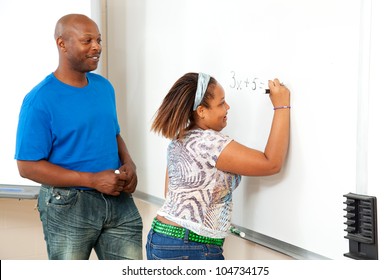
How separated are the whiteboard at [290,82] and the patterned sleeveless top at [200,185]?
158 mm

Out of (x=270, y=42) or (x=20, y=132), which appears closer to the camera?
(x=270, y=42)

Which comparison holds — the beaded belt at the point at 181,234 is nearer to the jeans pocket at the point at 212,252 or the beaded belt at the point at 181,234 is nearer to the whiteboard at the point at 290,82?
the jeans pocket at the point at 212,252

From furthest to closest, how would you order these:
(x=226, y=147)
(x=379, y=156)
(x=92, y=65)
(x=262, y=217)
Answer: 1. (x=92, y=65)
2. (x=262, y=217)
3. (x=226, y=147)
4. (x=379, y=156)

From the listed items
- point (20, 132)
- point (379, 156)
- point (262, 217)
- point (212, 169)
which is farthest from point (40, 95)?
point (379, 156)

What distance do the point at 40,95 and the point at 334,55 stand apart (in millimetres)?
906

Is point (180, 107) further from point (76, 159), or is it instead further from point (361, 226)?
point (361, 226)

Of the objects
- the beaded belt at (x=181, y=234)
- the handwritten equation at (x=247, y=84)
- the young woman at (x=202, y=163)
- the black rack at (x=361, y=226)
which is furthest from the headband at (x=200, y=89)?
the black rack at (x=361, y=226)

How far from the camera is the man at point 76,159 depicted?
1.95 m

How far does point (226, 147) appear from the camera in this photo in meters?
1.70

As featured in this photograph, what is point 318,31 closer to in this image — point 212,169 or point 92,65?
point 212,169

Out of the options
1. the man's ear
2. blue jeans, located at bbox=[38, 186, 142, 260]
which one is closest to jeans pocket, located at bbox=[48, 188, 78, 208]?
blue jeans, located at bbox=[38, 186, 142, 260]

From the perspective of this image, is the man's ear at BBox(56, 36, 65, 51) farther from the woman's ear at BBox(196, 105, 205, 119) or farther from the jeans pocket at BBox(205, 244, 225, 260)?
the jeans pocket at BBox(205, 244, 225, 260)

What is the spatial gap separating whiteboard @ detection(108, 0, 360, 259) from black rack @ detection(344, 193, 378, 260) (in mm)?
72

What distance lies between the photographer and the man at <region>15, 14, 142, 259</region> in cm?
195
